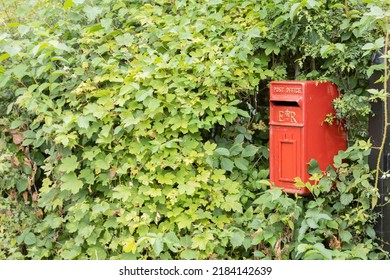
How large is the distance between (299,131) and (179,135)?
2.80 ft

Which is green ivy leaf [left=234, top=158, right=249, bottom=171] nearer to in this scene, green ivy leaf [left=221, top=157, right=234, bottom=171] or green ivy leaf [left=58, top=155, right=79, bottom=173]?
green ivy leaf [left=221, top=157, right=234, bottom=171]

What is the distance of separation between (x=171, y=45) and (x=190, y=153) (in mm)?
817

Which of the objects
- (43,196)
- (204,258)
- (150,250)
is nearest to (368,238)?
(204,258)

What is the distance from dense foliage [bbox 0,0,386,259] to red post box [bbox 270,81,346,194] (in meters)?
0.11

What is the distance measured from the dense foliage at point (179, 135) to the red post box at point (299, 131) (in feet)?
0.35

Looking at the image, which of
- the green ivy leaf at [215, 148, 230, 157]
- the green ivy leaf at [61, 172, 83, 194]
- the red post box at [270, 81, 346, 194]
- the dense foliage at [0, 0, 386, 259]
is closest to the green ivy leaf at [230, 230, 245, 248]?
the dense foliage at [0, 0, 386, 259]

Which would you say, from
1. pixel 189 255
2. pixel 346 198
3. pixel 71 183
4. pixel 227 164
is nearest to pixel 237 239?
pixel 189 255

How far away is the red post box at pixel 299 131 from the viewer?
4.34 m

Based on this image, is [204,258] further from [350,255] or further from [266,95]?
[266,95]

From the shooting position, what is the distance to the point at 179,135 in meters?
4.62

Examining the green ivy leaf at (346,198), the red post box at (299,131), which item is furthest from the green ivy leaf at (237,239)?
the green ivy leaf at (346,198)

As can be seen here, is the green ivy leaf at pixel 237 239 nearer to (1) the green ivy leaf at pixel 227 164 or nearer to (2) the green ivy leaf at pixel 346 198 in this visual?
(1) the green ivy leaf at pixel 227 164

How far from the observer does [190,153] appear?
448 cm

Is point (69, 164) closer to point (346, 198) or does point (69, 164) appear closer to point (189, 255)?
point (189, 255)
